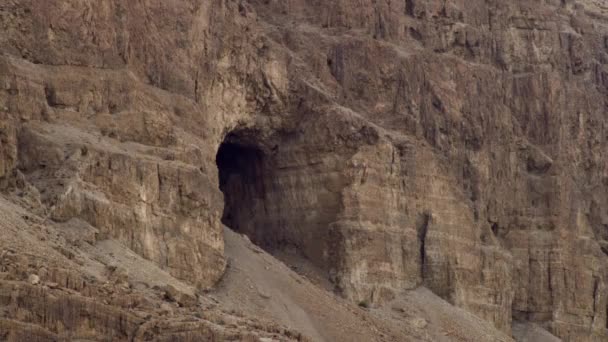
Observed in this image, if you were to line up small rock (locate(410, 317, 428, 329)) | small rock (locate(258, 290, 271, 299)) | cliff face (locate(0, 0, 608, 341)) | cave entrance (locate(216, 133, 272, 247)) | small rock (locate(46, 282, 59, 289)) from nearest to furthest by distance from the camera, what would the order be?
small rock (locate(46, 282, 59, 289)), cliff face (locate(0, 0, 608, 341)), small rock (locate(258, 290, 271, 299)), small rock (locate(410, 317, 428, 329)), cave entrance (locate(216, 133, 272, 247))

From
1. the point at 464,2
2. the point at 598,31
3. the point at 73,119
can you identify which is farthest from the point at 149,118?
the point at 598,31

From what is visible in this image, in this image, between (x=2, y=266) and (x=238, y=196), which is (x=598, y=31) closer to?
(x=238, y=196)

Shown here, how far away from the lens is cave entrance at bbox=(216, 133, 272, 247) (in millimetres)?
111062

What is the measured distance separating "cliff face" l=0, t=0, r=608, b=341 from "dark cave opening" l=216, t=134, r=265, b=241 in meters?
0.12

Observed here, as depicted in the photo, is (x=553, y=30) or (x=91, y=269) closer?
(x=91, y=269)

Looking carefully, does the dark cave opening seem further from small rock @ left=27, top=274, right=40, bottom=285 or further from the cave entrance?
small rock @ left=27, top=274, right=40, bottom=285

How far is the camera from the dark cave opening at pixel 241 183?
111500 mm

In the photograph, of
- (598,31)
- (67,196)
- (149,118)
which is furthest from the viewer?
(598,31)

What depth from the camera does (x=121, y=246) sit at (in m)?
89.4

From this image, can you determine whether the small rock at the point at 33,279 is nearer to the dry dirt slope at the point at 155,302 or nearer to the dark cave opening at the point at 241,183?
the dry dirt slope at the point at 155,302

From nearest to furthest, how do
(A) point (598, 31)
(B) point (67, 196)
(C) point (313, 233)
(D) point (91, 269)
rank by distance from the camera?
1. (D) point (91, 269)
2. (B) point (67, 196)
3. (C) point (313, 233)
4. (A) point (598, 31)

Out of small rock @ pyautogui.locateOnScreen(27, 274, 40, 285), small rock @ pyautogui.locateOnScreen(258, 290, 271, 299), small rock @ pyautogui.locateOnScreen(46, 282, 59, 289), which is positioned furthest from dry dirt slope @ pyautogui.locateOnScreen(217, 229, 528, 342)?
small rock @ pyautogui.locateOnScreen(27, 274, 40, 285)

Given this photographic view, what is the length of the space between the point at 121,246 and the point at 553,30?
43188mm

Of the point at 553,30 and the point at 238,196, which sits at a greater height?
the point at 553,30
